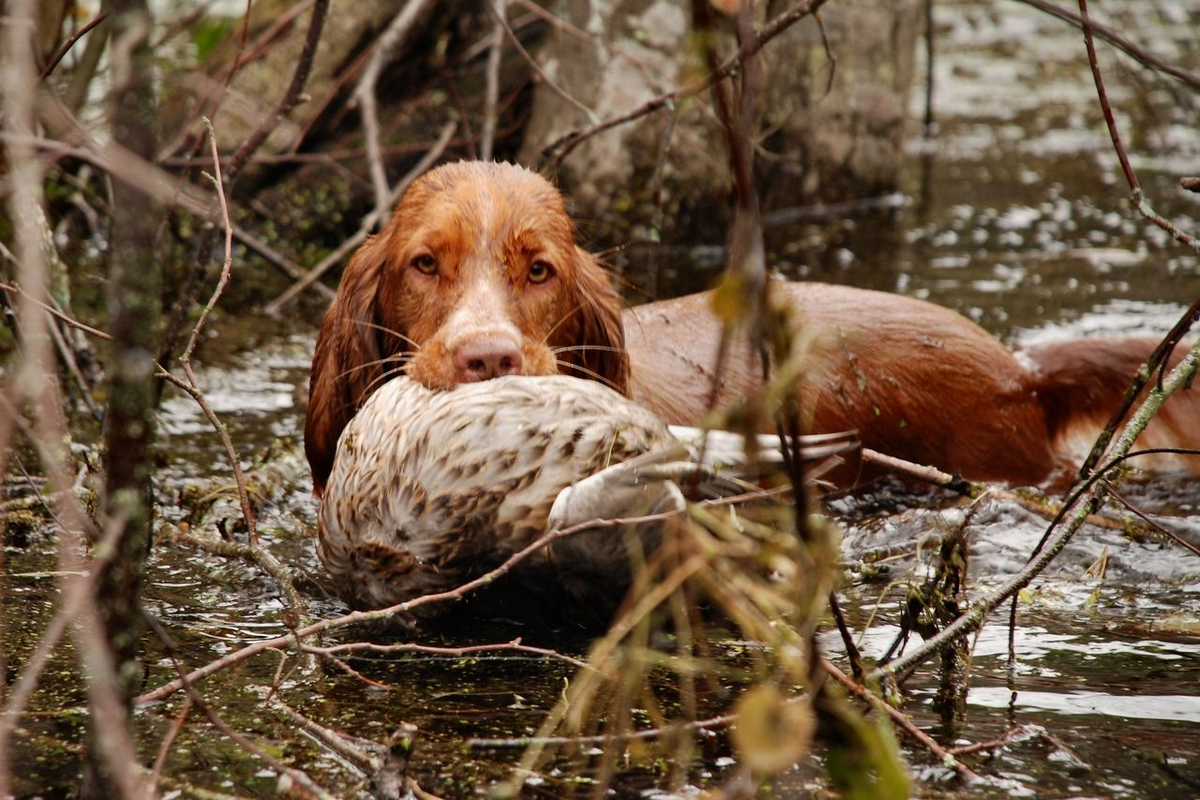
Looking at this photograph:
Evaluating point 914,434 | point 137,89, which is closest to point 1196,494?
point 914,434

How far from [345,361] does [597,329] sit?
2.49ft

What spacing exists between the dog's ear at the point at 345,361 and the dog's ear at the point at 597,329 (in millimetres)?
582

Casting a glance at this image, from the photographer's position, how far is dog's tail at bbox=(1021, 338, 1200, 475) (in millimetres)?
5301

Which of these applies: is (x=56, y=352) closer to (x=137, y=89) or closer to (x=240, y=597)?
(x=240, y=597)

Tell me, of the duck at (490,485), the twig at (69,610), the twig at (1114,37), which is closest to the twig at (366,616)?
the duck at (490,485)

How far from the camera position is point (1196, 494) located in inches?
205

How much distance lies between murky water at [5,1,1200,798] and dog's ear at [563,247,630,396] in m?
0.91

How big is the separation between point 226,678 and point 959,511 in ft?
8.34

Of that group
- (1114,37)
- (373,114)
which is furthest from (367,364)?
(1114,37)

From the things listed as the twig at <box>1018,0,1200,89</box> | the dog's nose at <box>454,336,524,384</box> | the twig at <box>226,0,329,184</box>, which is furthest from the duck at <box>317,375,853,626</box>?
the twig at <box>226,0,329,184</box>

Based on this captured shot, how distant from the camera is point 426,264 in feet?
13.8

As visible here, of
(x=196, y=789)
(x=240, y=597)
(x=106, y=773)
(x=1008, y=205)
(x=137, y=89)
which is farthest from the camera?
(x=1008, y=205)

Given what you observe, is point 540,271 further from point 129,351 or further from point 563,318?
point 129,351

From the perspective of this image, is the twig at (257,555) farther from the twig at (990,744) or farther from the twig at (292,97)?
the twig at (990,744)
